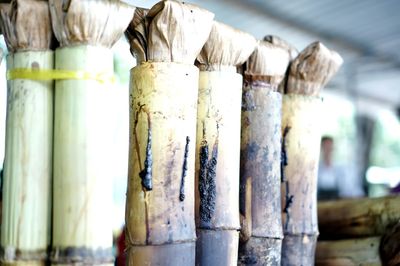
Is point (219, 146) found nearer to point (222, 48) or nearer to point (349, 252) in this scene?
point (222, 48)

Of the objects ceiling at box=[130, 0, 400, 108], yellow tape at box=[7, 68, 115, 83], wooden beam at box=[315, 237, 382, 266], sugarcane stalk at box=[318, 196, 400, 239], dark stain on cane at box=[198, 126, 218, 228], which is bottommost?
wooden beam at box=[315, 237, 382, 266]

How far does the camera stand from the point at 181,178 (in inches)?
50.9

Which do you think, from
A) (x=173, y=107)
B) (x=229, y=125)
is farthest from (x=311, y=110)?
(x=173, y=107)

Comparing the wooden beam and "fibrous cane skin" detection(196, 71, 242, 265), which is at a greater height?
"fibrous cane skin" detection(196, 71, 242, 265)

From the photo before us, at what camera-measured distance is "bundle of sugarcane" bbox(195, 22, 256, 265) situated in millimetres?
1368

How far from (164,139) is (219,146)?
0.58 ft

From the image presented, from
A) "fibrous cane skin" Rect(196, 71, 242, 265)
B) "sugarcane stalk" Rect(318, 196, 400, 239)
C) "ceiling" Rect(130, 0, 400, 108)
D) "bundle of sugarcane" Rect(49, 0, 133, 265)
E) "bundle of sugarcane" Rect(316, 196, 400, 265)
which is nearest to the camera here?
"bundle of sugarcane" Rect(49, 0, 133, 265)

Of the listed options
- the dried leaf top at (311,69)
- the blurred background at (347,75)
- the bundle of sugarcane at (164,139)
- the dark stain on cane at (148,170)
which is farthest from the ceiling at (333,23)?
the dark stain on cane at (148,170)

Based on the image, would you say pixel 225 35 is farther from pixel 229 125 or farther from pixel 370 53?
pixel 370 53

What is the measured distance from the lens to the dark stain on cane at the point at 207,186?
4.50 ft

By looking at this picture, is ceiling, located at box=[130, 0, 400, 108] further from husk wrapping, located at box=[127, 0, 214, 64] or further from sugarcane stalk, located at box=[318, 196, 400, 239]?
husk wrapping, located at box=[127, 0, 214, 64]

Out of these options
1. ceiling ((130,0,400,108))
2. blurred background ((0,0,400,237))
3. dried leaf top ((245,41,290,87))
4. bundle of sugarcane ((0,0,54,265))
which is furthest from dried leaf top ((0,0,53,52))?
ceiling ((130,0,400,108))

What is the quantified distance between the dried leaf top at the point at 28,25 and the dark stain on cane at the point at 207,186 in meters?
0.46

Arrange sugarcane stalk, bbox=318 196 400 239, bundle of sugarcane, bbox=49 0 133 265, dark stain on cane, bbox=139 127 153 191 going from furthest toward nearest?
sugarcane stalk, bbox=318 196 400 239
dark stain on cane, bbox=139 127 153 191
bundle of sugarcane, bbox=49 0 133 265
